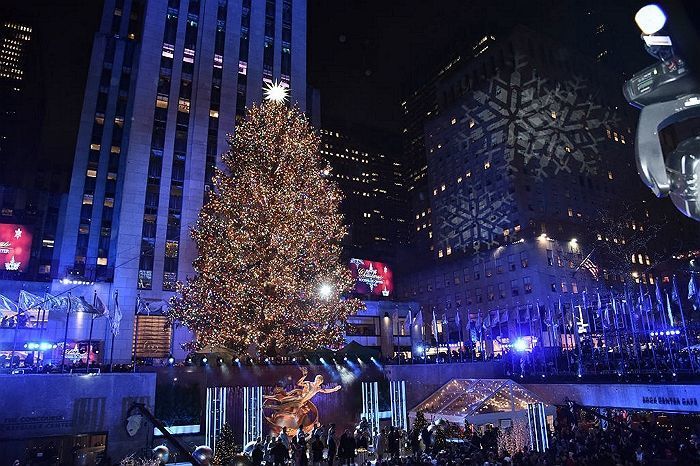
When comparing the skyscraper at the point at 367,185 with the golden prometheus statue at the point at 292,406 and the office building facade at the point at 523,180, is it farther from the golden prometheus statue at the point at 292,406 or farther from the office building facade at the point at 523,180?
the golden prometheus statue at the point at 292,406

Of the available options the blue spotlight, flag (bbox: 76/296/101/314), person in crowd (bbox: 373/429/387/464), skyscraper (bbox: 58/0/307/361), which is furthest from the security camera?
skyscraper (bbox: 58/0/307/361)

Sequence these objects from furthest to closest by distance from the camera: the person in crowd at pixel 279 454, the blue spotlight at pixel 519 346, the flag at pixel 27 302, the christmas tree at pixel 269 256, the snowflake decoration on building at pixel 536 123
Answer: the snowflake decoration on building at pixel 536 123 → the blue spotlight at pixel 519 346 → the christmas tree at pixel 269 256 → the flag at pixel 27 302 → the person in crowd at pixel 279 454

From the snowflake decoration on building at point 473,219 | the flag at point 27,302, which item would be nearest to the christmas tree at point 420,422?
the flag at point 27,302

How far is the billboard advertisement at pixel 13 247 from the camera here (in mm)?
38906

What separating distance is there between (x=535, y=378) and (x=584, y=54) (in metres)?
62.6

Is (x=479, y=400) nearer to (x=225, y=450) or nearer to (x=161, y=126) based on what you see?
(x=225, y=450)

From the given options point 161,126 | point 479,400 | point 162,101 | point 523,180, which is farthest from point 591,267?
point 162,101

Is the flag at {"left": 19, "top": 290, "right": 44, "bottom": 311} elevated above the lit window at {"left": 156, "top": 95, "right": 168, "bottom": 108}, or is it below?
below

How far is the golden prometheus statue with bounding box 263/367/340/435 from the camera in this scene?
62.8 feet

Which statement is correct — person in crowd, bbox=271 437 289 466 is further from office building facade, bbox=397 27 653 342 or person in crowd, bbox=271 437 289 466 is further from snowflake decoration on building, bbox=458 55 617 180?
snowflake decoration on building, bbox=458 55 617 180

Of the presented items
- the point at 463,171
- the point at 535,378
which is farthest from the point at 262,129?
the point at 463,171

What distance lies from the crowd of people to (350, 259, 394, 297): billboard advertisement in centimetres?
→ 3425

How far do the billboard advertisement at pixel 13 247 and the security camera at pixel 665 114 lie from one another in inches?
1832

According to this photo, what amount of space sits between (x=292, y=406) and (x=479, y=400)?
808 centimetres
